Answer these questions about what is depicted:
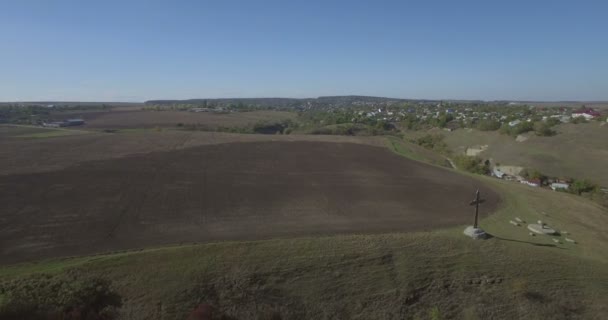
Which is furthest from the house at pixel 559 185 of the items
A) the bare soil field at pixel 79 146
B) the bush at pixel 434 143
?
the bare soil field at pixel 79 146

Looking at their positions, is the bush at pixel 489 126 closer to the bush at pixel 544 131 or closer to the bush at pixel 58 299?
the bush at pixel 544 131

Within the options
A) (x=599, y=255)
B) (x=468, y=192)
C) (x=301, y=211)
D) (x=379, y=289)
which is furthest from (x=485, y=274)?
(x=468, y=192)

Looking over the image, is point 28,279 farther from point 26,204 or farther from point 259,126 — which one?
point 259,126

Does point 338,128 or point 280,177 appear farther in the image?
point 338,128

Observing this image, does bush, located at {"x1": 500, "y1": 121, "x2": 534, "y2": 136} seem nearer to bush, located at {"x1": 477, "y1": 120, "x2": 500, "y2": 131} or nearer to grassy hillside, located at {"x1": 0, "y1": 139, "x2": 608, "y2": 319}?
bush, located at {"x1": 477, "y1": 120, "x2": 500, "y2": 131}

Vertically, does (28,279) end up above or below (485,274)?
above

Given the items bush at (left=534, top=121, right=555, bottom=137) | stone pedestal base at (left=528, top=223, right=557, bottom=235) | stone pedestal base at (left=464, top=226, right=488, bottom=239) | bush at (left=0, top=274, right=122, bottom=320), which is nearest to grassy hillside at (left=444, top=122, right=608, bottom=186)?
bush at (left=534, top=121, right=555, bottom=137)

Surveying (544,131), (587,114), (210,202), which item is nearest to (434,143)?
(544,131)
